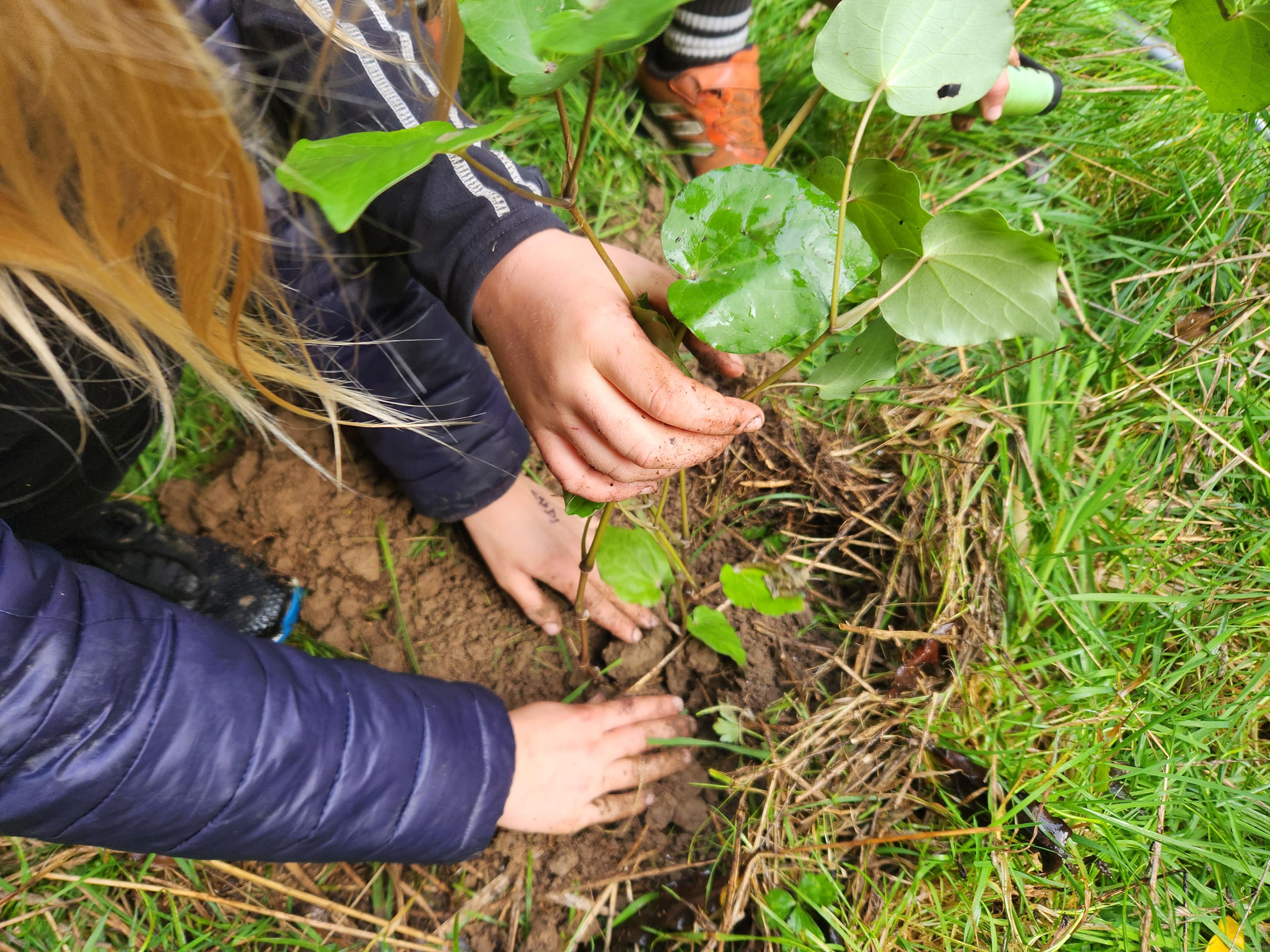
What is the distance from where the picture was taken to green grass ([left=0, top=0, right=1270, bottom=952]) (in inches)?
37.7

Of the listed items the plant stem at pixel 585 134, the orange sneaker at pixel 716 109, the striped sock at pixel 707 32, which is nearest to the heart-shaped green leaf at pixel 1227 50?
the plant stem at pixel 585 134

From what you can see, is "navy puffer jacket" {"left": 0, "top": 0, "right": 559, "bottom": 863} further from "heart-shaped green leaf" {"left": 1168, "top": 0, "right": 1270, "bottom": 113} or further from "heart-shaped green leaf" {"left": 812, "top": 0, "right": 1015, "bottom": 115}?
"heart-shaped green leaf" {"left": 1168, "top": 0, "right": 1270, "bottom": 113}

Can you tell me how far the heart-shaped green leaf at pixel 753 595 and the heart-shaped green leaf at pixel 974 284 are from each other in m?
0.50

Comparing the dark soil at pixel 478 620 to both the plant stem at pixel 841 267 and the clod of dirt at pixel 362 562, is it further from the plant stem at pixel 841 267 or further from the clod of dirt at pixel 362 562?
the plant stem at pixel 841 267

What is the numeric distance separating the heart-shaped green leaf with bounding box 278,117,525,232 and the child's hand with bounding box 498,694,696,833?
0.89m

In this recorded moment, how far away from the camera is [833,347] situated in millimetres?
1333

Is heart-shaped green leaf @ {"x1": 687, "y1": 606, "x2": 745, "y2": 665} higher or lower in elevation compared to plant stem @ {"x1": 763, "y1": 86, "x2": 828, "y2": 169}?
lower

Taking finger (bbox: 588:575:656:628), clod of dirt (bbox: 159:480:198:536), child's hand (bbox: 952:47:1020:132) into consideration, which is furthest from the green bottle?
clod of dirt (bbox: 159:480:198:536)

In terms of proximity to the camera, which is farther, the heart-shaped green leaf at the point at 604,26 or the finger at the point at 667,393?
the finger at the point at 667,393

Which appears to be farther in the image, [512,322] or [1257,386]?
[1257,386]

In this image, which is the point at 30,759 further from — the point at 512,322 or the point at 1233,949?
the point at 1233,949

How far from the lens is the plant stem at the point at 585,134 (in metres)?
0.40

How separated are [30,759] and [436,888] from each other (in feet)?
1.91

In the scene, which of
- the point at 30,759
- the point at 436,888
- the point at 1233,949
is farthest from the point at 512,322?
the point at 1233,949
